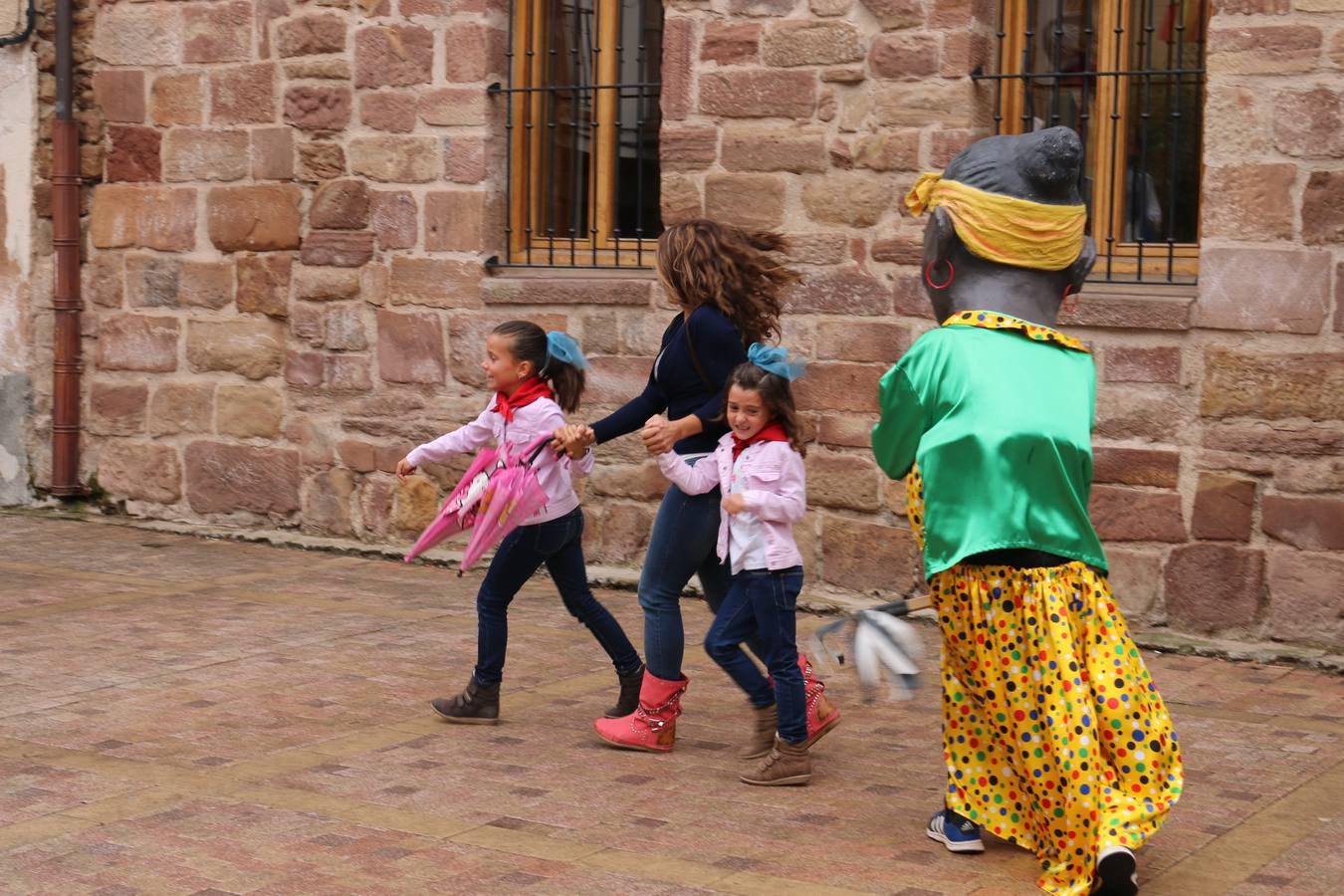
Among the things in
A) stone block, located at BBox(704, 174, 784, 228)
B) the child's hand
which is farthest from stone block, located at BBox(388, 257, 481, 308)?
the child's hand

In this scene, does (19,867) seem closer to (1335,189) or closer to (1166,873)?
(1166,873)

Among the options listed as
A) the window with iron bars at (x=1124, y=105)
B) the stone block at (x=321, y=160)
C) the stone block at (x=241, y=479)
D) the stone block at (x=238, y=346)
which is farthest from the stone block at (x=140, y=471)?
the window with iron bars at (x=1124, y=105)

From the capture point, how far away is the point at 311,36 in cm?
910

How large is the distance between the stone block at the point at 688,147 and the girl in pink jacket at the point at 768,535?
10.4 feet

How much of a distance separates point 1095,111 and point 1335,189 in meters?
1.16

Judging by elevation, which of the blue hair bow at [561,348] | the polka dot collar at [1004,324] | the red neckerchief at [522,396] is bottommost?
the red neckerchief at [522,396]

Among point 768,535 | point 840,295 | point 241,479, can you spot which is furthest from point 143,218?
point 768,535

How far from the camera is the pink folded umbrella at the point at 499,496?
537 cm

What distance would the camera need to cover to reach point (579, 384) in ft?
18.7

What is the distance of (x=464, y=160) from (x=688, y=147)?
119cm

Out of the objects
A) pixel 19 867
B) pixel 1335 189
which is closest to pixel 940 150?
pixel 1335 189

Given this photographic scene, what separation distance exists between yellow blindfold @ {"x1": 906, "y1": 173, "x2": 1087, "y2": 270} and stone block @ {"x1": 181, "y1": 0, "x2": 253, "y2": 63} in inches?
231

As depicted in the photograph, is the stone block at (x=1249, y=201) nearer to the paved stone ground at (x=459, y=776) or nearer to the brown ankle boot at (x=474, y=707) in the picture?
the paved stone ground at (x=459, y=776)

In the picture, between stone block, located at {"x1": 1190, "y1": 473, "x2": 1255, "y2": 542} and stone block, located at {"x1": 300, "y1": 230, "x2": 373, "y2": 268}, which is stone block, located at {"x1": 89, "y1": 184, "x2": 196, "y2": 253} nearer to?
stone block, located at {"x1": 300, "y1": 230, "x2": 373, "y2": 268}
